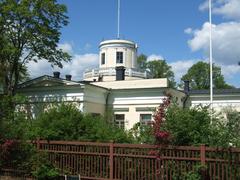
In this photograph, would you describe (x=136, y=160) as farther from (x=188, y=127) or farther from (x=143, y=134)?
(x=188, y=127)

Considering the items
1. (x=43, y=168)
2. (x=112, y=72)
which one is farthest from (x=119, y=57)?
(x=43, y=168)

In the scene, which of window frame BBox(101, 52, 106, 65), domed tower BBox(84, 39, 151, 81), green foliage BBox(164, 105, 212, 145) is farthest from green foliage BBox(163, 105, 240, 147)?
window frame BBox(101, 52, 106, 65)

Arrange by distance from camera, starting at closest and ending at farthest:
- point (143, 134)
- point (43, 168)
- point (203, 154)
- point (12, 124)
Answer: point (203, 154) < point (143, 134) < point (43, 168) < point (12, 124)

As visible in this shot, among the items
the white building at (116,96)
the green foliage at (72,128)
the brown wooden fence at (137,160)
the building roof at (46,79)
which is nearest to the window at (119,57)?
the white building at (116,96)

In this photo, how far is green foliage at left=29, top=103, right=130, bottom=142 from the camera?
15953 millimetres

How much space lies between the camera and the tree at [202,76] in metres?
78.3

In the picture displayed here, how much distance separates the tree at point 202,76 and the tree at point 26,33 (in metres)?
46.8

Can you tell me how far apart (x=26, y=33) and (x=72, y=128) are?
20051mm

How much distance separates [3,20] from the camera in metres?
33.9

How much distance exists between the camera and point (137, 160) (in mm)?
13312

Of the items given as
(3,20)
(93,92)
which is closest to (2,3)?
(3,20)

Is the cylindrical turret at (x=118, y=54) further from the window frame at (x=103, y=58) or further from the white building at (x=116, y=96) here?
the white building at (x=116, y=96)

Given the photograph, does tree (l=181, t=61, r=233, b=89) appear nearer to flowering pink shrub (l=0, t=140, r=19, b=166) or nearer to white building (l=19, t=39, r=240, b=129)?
white building (l=19, t=39, r=240, b=129)

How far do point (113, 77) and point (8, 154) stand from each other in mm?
36327
